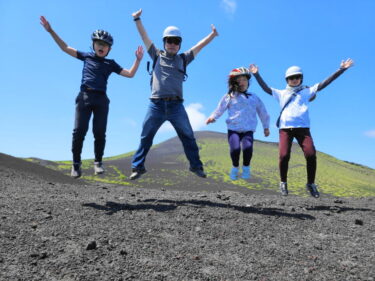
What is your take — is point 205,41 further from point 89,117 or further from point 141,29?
point 89,117

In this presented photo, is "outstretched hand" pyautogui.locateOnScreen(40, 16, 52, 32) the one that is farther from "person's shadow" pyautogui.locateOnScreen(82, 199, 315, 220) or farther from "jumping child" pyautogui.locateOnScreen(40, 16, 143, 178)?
"person's shadow" pyautogui.locateOnScreen(82, 199, 315, 220)

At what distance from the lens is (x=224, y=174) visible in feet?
51.8

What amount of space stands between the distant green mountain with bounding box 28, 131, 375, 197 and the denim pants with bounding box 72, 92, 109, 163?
634cm

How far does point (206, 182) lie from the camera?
14430 millimetres

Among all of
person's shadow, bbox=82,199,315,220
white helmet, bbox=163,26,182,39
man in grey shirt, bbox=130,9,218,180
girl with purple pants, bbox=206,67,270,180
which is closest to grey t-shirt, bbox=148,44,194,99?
man in grey shirt, bbox=130,9,218,180

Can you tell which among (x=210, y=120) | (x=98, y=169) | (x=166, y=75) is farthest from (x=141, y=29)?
(x=98, y=169)

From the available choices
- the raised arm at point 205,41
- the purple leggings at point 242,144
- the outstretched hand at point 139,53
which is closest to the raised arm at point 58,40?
the outstretched hand at point 139,53

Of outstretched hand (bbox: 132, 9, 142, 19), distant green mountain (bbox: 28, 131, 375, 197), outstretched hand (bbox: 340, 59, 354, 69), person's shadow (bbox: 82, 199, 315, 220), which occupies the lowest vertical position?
person's shadow (bbox: 82, 199, 315, 220)

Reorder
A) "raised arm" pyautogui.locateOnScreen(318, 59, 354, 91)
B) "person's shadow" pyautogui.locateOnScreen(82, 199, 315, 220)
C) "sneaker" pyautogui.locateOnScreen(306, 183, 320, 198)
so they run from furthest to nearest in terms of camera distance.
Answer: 1. "raised arm" pyautogui.locateOnScreen(318, 59, 354, 91)
2. "sneaker" pyautogui.locateOnScreen(306, 183, 320, 198)
3. "person's shadow" pyautogui.locateOnScreen(82, 199, 315, 220)

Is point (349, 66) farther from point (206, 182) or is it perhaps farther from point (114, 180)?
point (114, 180)

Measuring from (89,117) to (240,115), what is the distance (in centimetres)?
318

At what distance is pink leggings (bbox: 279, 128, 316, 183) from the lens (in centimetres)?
718

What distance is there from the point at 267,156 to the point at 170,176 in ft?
20.9

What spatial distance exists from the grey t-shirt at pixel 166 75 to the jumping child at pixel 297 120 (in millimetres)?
1912
